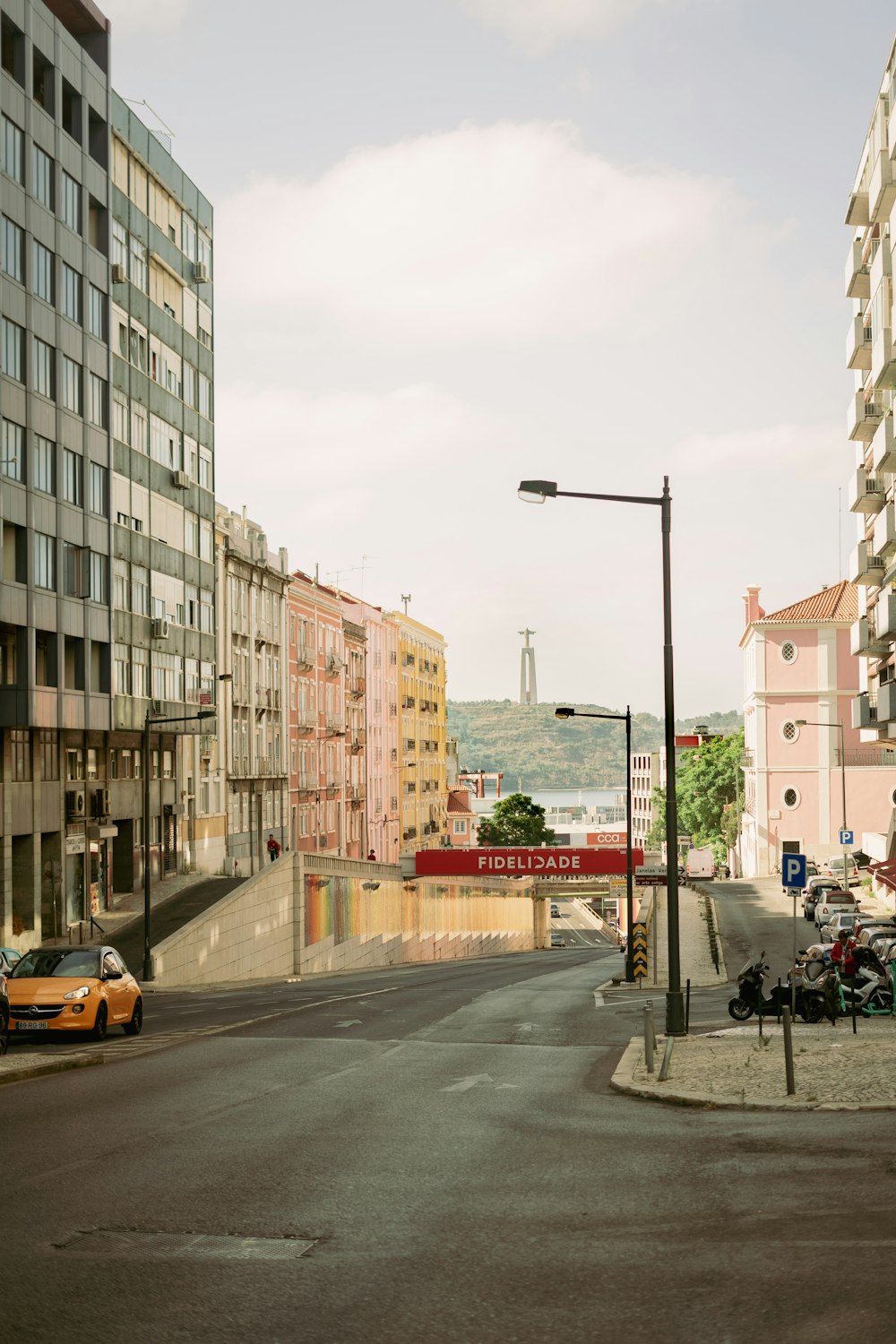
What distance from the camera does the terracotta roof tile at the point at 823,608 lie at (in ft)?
314

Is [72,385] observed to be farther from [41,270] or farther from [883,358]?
[883,358]

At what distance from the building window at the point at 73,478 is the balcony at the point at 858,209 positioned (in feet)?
108

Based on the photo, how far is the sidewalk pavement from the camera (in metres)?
15.2

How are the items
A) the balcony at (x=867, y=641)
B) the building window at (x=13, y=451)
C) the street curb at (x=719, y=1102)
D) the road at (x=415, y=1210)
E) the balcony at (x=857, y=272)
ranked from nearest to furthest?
the road at (x=415, y=1210), the street curb at (x=719, y=1102), the building window at (x=13, y=451), the balcony at (x=857, y=272), the balcony at (x=867, y=641)

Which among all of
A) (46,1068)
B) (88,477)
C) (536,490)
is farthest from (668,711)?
(88,477)

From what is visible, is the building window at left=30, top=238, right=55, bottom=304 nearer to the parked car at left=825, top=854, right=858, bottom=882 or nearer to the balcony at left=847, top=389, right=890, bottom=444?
the balcony at left=847, top=389, right=890, bottom=444

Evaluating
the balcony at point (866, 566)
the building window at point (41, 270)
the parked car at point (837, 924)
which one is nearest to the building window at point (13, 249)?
the building window at point (41, 270)

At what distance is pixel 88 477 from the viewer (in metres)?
47.9

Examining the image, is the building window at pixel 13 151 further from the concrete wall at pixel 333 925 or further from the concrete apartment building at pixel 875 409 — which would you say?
the concrete apartment building at pixel 875 409

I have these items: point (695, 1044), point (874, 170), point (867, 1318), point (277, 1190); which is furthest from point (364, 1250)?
point (874, 170)

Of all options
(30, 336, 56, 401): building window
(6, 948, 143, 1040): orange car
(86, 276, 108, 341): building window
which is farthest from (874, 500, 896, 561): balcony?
(6, 948, 143, 1040): orange car

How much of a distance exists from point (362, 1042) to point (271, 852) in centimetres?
3801

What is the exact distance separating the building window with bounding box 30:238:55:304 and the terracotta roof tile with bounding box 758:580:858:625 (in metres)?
62.5

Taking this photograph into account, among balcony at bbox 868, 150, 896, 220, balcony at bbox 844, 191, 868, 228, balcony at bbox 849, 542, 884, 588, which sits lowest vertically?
balcony at bbox 849, 542, 884, 588
